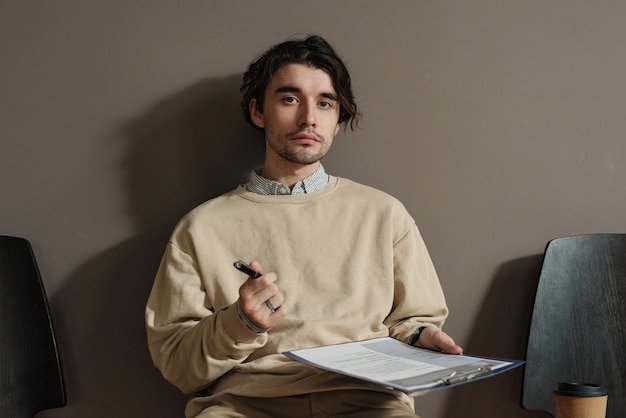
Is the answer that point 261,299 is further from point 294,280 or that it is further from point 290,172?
point 290,172

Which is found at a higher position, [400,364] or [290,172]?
[290,172]

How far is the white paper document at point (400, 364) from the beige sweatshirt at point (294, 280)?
0.11m

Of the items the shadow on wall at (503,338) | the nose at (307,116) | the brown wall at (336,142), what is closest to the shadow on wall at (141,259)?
the brown wall at (336,142)

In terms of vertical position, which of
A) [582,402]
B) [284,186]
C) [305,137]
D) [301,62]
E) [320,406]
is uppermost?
[301,62]

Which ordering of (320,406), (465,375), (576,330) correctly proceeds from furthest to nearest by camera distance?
(576,330) < (320,406) < (465,375)

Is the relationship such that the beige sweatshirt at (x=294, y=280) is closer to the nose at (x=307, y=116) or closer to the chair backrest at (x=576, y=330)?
the nose at (x=307, y=116)

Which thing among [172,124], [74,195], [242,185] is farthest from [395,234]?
[74,195]

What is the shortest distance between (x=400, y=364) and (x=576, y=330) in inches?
23.2

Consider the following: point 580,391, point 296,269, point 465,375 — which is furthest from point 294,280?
point 580,391

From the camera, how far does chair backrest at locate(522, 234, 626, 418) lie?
1.53m

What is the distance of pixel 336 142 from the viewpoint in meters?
1.64

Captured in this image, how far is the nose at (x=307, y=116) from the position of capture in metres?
1.45

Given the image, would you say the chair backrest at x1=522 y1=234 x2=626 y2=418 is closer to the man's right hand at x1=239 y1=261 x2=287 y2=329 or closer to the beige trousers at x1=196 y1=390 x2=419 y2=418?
the beige trousers at x1=196 y1=390 x2=419 y2=418

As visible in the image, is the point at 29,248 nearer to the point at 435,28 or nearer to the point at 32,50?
the point at 32,50
